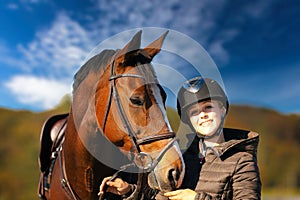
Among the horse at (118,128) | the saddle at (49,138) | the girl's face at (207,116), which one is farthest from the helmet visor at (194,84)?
the saddle at (49,138)

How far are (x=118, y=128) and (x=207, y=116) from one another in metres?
0.68

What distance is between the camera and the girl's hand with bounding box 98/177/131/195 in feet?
9.61

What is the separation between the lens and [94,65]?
3.10 meters

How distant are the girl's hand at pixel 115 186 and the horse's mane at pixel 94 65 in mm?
866

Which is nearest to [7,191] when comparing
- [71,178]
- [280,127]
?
[71,178]

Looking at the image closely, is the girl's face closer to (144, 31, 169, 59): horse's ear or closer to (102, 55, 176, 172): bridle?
(102, 55, 176, 172): bridle

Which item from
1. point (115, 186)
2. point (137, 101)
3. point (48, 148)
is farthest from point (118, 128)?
point (48, 148)

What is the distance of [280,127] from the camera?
81.6 metres

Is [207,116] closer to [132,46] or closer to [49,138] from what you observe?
[132,46]

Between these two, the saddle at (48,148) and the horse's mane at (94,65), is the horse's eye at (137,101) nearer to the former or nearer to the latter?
the horse's mane at (94,65)

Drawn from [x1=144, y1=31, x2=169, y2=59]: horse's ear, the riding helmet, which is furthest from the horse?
the riding helmet

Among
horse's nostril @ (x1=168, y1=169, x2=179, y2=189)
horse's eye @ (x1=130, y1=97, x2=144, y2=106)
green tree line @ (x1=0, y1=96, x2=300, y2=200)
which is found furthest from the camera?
green tree line @ (x1=0, y1=96, x2=300, y2=200)

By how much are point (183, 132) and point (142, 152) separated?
18.8 inches

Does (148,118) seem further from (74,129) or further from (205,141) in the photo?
(74,129)
